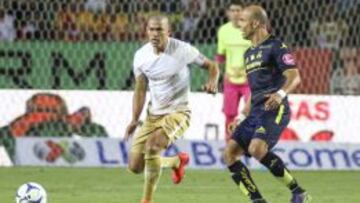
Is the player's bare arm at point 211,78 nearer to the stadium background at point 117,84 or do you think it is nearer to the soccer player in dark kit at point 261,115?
the soccer player in dark kit at point 261,115

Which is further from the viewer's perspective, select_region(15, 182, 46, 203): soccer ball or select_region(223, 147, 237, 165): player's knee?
select_region(223, 147, 237, 165): player's knee

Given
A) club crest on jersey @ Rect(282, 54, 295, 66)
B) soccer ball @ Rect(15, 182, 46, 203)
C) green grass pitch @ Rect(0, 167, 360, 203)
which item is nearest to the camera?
soccer ball @ Rect(15, 182, 46, 203)

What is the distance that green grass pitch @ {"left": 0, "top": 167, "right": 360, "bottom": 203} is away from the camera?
11578 mm

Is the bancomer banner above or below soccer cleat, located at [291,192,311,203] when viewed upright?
below

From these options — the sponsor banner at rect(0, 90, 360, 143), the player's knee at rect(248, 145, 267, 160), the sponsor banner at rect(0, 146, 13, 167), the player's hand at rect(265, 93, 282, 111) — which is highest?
the player's hand at rect(265, 93, 282, 111)

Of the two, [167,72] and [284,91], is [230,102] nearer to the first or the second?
[167,72]

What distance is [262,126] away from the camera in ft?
33.3

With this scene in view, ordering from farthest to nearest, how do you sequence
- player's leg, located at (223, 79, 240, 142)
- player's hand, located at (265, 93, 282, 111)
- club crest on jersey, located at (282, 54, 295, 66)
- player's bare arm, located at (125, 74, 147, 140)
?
1. player's leg, located at (223, 79, 240, 142)
2. player's bare arm, located at (125, 74, 147, 140)
3. club crest on jersey, located at (282, 54, 295, 66)
4. player's hand, located at (265, 93, 282, 111)

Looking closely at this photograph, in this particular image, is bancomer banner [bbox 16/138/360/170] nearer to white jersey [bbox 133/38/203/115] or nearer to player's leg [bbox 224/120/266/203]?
white jersey [bbox 133/38/203/115]

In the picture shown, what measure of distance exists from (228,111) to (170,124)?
171 inches

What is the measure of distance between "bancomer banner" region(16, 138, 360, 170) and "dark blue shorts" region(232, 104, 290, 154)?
5274 mm

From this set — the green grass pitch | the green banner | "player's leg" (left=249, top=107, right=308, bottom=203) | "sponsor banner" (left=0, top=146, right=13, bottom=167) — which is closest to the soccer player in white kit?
"player's leg" (left=249, top=107, right=308, bottom=203)

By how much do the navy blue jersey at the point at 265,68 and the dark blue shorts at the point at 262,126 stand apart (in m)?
0.11

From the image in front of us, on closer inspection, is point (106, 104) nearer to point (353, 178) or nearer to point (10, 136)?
point (10, 136)
